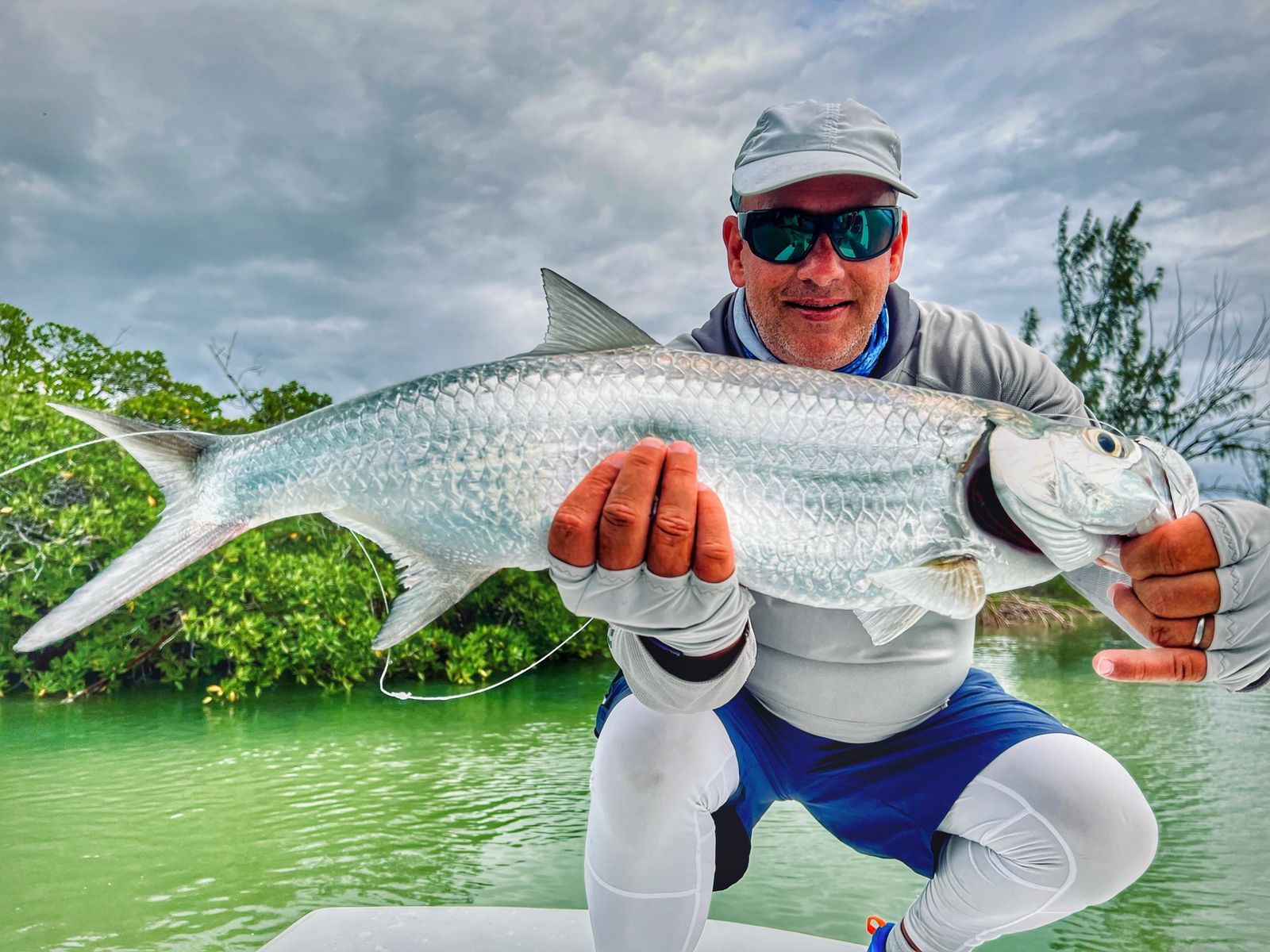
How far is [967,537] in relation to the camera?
1.89 m

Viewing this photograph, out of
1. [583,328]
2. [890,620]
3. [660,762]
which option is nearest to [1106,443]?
[890,620]

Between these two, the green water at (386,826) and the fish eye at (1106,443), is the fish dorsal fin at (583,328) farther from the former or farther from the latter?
the green water at (386,826)

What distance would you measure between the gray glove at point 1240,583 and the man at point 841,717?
0.15m

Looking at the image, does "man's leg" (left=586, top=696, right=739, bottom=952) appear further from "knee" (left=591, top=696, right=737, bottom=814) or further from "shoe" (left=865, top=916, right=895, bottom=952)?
"shoe" (left=865, top=916, right=895, bottom=952)

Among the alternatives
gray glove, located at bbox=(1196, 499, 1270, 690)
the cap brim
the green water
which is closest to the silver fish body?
gray glove, located at bbox=(1196, 499, 1270, 690)

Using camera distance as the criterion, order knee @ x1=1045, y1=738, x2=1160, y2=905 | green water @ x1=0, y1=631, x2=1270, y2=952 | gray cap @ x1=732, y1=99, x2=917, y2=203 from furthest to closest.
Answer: green water @ x1=0, y1=631, x2=1270, y2=952 < gray cap @ x1=732, y1=99, x2=917, y2=203 < knee @ x1=1045, y1=738, x2=1160, y2=905

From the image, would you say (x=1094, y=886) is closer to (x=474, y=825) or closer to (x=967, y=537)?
(x=967, y=537)

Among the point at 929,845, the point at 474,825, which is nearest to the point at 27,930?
the point at 474,825

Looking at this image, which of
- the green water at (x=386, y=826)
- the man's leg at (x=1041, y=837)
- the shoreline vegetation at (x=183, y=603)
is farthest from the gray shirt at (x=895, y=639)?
the shoreline vegetation at (x=183, y=603)

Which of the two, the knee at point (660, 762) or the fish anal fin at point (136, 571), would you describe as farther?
the knee at point (660, 762)

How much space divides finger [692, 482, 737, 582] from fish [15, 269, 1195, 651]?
10 centimetres

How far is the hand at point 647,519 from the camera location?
174 centimetres

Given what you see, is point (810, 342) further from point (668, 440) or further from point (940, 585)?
point (940, 585)

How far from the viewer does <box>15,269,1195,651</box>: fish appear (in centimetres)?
184
